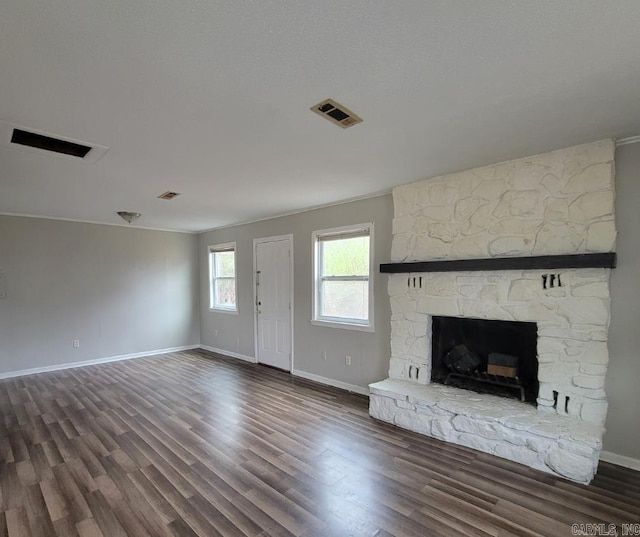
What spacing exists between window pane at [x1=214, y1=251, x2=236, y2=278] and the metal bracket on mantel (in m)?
3.67

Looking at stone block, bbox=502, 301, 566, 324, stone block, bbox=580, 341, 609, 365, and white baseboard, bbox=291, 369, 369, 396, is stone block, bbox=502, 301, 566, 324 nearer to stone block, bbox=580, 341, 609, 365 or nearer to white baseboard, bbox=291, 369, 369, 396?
stone block, bbox=580, 341, 609, 365

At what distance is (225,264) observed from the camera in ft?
21.8

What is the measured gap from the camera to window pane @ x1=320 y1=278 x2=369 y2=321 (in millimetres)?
4258

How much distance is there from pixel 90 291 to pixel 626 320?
283 inches

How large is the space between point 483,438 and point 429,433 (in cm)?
48

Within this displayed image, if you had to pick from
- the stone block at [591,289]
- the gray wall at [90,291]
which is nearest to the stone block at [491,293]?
the stone block at [591,289]

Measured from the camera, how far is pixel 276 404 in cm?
384

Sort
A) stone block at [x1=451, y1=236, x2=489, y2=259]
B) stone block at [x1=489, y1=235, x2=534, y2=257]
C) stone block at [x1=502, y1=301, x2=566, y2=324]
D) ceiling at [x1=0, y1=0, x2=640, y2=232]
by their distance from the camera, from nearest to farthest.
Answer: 1. ceiling at [x1=0, y1=0, x2=640, y2=232]
2. stone block at [x1=502, y1=301, x2=566, y2=324]
3. stone block at [x1=489, y1=235, x2=534, y2=257]
4. stone block at [x1=451, y1=236, x2=489, y2=259]

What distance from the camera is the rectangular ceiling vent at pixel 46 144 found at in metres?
2.26

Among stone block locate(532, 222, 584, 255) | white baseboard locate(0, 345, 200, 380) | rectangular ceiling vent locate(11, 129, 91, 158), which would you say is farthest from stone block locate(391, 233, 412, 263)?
white baseboard locate(0, 345, 200, 380)

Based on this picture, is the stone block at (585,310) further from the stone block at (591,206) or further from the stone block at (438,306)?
the stone block at (438,306)

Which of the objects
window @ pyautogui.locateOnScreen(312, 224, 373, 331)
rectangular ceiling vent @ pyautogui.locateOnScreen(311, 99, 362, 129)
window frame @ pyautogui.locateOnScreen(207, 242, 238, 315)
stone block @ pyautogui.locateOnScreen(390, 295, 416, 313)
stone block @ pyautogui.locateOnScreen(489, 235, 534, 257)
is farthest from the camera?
window frame @ pyautogui.locateOnScreen(207, 242, 238, 315)

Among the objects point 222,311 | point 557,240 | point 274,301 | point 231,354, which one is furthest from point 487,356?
point 222,311

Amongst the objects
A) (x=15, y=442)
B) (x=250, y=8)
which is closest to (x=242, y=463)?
(x=15, y=442)
